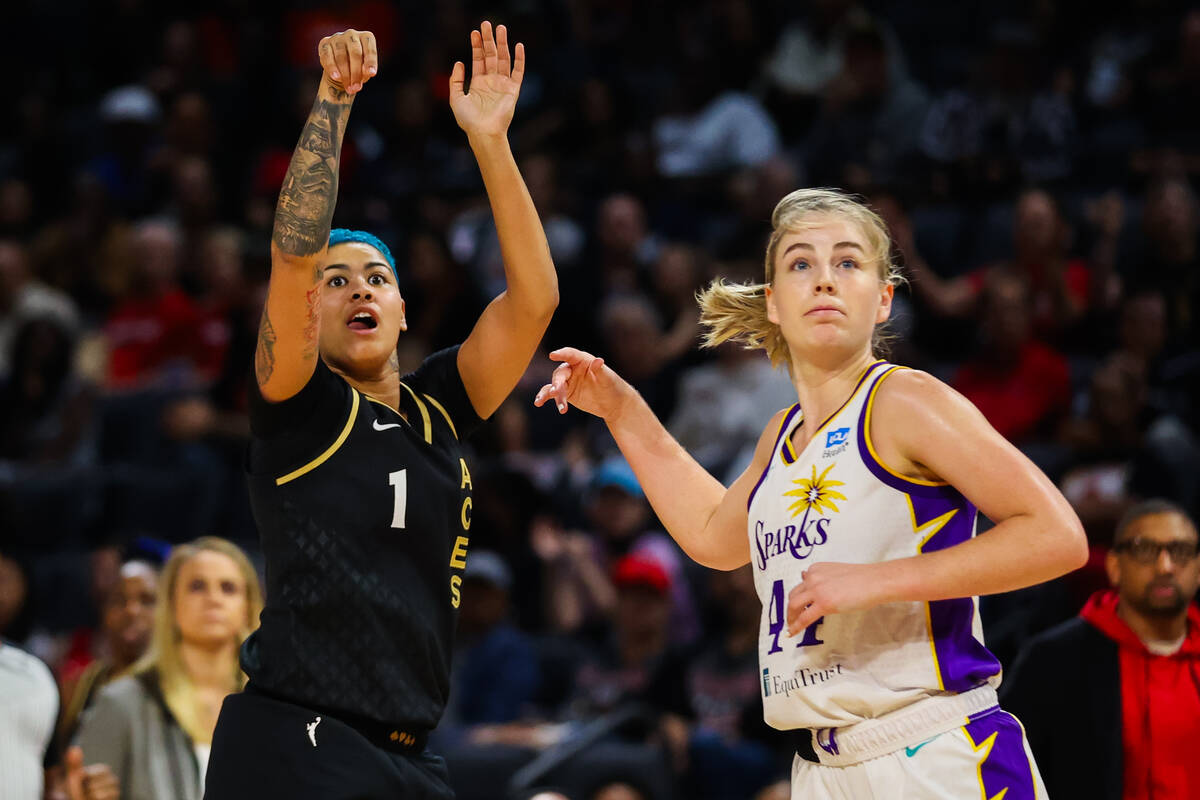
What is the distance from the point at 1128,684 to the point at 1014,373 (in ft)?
11.9

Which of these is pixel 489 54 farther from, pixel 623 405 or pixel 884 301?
pixel 884 301

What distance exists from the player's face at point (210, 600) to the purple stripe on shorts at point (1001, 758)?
9.92 feet

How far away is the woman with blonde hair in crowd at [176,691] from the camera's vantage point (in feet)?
16.7

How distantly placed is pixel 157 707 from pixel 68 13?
395 inches

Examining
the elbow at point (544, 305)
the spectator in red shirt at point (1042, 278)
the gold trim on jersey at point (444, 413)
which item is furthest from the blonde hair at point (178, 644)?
the spectator in red shirt at point (1042, 278)

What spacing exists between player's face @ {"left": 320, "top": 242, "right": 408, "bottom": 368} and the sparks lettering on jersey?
3.42 ft

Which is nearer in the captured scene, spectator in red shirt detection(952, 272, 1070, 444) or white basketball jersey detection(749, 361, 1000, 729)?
white basketball jersey detection(749, 361, 1000, 729)

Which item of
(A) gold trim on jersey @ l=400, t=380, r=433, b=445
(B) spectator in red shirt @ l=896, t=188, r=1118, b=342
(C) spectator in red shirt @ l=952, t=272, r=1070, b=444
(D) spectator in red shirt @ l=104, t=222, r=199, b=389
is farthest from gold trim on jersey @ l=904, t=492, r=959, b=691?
(D) spectator in red shirt @ l=104, t=222, r=199, b=389

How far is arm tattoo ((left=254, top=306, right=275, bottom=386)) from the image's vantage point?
10.9 ft

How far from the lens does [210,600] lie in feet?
17.6

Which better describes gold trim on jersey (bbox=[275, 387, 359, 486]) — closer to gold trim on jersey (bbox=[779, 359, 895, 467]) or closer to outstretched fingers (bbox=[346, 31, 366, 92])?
outstretched fingers (bbox=[346, 31, 366, 92])

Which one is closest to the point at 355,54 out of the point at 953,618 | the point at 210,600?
the point at 953,618

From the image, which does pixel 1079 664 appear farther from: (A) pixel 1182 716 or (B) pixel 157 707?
(B) pixel 157 707

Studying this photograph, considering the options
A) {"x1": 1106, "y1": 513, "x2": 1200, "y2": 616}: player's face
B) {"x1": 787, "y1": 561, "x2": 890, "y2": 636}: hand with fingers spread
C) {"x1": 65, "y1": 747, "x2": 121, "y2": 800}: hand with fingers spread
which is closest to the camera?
{"x1": 787, "y1": 561, "x2": 890, "y2": 636}: hand with fingers spread
